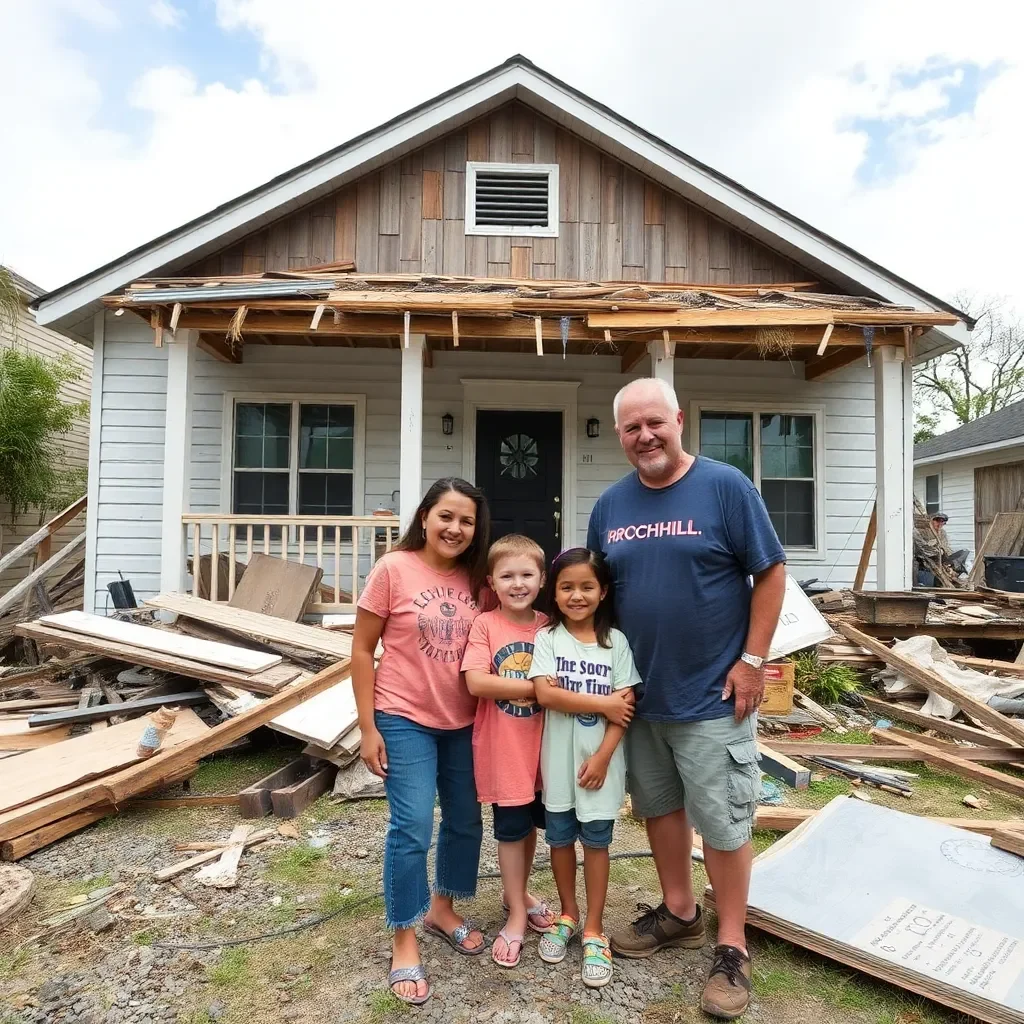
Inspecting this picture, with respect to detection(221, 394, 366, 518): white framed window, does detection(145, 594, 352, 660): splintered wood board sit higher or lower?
lower

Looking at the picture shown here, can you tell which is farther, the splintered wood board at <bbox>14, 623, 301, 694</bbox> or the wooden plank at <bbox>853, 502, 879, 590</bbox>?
the wooden plank at <bbox>853, 502, 879, 590</bbox>

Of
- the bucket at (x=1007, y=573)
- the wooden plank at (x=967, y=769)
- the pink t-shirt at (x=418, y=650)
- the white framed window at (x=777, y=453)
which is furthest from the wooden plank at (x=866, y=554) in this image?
the pink t-shirt at (x=418, y=650)

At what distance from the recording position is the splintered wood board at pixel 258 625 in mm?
5062

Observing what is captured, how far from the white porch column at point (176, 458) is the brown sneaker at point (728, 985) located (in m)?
5.80

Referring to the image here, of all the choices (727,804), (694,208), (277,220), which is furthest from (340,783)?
(694,208)

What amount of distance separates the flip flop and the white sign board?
3.52 metres

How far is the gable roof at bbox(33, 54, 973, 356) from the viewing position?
7188 mm

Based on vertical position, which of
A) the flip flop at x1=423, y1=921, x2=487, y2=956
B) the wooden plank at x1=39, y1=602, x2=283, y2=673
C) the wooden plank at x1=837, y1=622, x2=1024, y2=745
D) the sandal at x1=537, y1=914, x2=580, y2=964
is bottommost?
the flip flop at x1=423, y1=921, x2=487, y2=956

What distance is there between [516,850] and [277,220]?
7683mm

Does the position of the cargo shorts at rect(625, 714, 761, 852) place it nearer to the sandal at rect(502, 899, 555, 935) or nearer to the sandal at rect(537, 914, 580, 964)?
the sandal at rect(537, 914, 580, 964)

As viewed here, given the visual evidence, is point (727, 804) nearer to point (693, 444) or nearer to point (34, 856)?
point (34, 856)

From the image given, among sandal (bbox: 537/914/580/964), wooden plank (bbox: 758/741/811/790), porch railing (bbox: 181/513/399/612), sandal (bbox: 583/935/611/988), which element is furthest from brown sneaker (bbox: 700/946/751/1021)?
porch railing (bbox: 181/513/399/612)

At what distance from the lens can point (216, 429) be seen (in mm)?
7863

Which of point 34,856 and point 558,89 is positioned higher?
point 558,89
